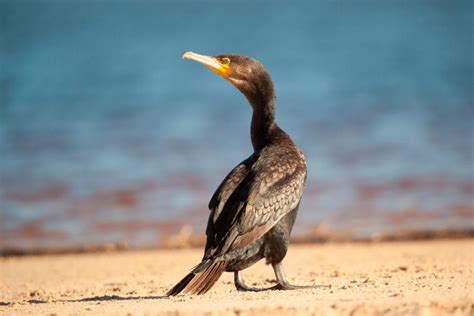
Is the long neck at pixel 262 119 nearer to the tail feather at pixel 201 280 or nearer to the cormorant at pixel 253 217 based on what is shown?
the cormorant at pixel 253 217

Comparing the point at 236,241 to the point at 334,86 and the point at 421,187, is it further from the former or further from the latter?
the point at 334,86

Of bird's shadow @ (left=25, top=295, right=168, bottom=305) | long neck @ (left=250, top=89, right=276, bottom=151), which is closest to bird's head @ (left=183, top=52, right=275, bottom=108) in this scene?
long neck @ (left=250, top=89, right=276, bottom=151)

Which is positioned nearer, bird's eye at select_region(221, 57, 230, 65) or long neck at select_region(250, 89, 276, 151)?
long neck at select_region(250, 89, 276, 151)

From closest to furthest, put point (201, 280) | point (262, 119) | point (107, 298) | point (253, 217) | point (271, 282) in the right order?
point (201, 280), point (253, 217), point (107, 298), point (262, 119), point (271, 282)

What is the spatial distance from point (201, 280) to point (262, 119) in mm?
1883

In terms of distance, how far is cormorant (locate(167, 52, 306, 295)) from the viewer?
731 centimetres

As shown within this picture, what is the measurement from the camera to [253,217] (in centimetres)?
738

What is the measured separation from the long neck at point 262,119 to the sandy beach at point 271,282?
1.30m

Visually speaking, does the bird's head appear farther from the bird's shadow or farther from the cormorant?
the bird's shadow

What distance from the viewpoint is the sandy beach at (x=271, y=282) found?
6480mm

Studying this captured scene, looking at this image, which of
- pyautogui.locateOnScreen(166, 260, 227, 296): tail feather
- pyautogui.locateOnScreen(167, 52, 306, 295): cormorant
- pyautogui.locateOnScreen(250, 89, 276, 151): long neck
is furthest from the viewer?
pyautogui.locateOnScreen(250, 89, 276, 151): long neck

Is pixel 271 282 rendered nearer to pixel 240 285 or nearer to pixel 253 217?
pixel 240 285

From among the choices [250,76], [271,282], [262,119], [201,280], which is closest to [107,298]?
[201,280]

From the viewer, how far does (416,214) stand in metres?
12.9
